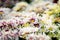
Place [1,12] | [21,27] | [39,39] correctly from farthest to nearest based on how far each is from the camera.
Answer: [1,12]
[21,27]
[39,39]

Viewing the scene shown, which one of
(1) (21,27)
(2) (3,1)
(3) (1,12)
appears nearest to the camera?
(1) (21,27)

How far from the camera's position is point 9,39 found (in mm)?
1765

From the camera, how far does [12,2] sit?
3.20 m

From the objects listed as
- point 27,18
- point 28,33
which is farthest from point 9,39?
point 27,18

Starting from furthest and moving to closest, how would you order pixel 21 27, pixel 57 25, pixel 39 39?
pixel 57 25 < pixel 21 27 < pixel 39 39

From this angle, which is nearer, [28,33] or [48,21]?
[28,33]

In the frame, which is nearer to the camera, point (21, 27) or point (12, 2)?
point (21, 27)

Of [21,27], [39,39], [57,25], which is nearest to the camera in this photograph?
[39,39]

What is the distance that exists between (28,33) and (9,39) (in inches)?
6.2

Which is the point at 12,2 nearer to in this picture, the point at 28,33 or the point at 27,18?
the point at 27,18

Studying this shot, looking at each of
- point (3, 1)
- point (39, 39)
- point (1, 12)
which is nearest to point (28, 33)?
point (39, 39)

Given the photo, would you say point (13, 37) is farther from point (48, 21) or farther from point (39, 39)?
point (48, 21)

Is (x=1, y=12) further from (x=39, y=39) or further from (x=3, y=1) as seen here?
(x=3, y=1)

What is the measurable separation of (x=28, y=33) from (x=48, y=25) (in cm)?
22
